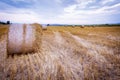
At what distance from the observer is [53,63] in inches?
145

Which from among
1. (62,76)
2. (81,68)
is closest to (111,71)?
(81,68)

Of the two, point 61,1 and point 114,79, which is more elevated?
point 61,1

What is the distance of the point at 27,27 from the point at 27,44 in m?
0.73

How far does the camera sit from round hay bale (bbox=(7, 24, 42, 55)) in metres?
4.47

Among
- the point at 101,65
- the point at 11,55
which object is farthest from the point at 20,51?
the point at 101,65

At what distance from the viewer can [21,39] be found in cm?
458

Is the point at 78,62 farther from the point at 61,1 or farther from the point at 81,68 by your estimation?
→ the point at 61,1

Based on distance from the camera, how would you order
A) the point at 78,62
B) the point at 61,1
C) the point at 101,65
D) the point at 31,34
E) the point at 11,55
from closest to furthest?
the point at 101,65 → the point at 78,62 → the point at 11,55 → the point at 31,34 → the point at 61,1

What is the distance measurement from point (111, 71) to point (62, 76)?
1.30 m

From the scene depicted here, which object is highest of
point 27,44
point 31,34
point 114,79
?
point 31,34

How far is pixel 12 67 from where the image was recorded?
3.34m

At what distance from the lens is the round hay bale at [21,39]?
4.47 meters

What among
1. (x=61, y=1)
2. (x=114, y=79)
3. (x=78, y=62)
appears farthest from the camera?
(x=61, y=1)

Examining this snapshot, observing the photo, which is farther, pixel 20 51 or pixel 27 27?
pixel 27 27
